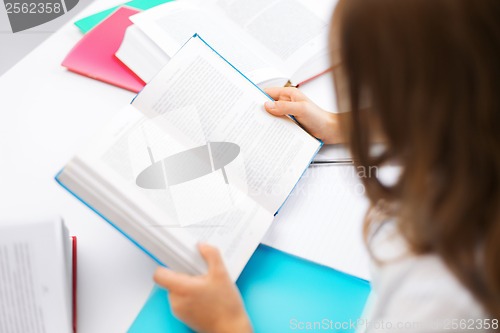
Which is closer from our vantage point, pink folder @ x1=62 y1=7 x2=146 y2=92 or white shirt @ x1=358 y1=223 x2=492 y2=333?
white shirt @ x1=358 y1=223 x2=492 y2=333

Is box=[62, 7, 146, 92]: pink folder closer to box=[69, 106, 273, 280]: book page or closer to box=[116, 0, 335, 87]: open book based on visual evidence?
box=[116, 0, 335, 87]: open book

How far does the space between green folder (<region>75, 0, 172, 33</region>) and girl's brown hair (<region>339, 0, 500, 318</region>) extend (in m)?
0.65

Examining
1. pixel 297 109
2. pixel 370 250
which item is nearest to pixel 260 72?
pixel 297 109

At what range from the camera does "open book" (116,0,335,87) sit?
762 millimetres

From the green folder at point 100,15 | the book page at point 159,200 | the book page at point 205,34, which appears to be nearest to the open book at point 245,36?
the book page at point 205,34

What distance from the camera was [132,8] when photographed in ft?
2.96

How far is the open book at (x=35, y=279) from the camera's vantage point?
1.71 ft

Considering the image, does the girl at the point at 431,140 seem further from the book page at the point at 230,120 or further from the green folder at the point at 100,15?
the green folder at the point at 100,15

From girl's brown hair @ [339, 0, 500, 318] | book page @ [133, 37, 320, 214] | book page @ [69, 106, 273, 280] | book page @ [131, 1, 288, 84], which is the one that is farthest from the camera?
book page @ [131, 1, 288, 84]

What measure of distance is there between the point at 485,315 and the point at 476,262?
2.1 inches

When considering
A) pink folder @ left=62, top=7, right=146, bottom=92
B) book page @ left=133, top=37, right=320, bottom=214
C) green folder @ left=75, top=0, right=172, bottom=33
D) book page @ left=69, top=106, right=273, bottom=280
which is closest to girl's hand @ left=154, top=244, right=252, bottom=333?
book page @ left=69, top=106, right=273, bottom=280

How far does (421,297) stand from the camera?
421 mm

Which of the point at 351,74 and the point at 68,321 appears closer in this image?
the point at 351,74

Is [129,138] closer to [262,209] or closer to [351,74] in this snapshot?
[262,209]
